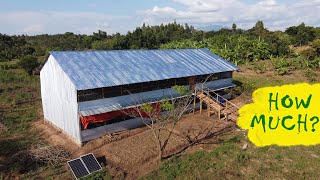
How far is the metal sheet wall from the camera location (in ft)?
61.4

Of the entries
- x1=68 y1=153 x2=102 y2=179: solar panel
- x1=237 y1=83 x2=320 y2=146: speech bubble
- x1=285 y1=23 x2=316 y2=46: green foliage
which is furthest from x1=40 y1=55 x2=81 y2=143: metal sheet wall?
x1=285 y1=23 x2=316 y2=46: green foliage

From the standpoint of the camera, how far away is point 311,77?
36969mm

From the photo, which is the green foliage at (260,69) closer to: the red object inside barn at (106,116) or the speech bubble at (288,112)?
the red object inside barn at (106,116)

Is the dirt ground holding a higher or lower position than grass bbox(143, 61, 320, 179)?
higher

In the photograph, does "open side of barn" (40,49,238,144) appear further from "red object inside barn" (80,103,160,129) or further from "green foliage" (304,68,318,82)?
"green foliage" (304,68,318,82)

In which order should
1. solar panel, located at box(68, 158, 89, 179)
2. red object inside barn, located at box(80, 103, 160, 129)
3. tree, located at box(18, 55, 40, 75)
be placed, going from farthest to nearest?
tree, located at box(18, 55, 40, 75) < red object inside barn, located at box(80, 103, 160, 129) < solar panel, located at box(68, 158, 89, 179)

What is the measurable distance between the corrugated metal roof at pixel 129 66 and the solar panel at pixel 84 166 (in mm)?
4167

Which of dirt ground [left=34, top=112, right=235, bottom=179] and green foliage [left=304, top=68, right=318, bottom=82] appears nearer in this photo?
dirt ground [left=34, top=112, right=235, bottom=179]

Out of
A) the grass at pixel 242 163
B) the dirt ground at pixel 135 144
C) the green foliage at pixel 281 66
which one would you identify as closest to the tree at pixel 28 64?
the dirt ground at pixel 135 144

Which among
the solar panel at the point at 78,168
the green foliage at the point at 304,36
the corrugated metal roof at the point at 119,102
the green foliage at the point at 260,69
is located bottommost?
the solar panel at the point at 78,168

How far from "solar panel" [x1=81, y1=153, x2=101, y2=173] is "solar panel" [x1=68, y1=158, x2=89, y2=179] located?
0.67ft

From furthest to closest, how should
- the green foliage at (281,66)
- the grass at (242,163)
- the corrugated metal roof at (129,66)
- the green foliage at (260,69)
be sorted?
the green foliage at (260,69), the green foliage at (281,66), the corrugated metal roof at (129,66), the grass at (242,163)

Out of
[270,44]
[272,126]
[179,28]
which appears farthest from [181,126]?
[179,28]

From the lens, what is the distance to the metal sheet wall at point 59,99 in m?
18.7
